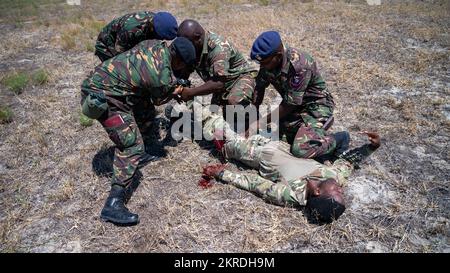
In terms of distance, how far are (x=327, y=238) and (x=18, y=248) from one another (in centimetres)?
275

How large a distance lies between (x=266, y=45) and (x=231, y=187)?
1.52 meters

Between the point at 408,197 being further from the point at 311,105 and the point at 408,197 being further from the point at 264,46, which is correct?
the point at 264,46

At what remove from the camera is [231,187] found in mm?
3914

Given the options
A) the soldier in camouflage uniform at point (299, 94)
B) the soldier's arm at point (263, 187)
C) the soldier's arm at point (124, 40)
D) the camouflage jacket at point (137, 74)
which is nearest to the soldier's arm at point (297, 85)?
the soldier in camouflage uniform at point (299, 94)

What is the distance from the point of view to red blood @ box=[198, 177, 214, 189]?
3.95 m

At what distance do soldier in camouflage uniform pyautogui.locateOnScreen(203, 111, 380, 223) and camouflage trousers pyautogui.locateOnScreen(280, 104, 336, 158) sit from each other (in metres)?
0.14

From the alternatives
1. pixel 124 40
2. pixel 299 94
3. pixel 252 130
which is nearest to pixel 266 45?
pixel 299 94

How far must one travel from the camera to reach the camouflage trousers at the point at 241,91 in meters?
4.57

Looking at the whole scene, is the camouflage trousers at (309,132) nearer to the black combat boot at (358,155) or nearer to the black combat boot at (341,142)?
the black combat boot at (341,142)

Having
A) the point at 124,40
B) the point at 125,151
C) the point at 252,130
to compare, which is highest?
the point at 124,40

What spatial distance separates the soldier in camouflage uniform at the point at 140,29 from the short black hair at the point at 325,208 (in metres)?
2.75

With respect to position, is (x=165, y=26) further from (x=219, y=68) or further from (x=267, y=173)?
(x=267, y=173)

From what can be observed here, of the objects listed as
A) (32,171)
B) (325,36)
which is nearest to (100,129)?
(32,171)
